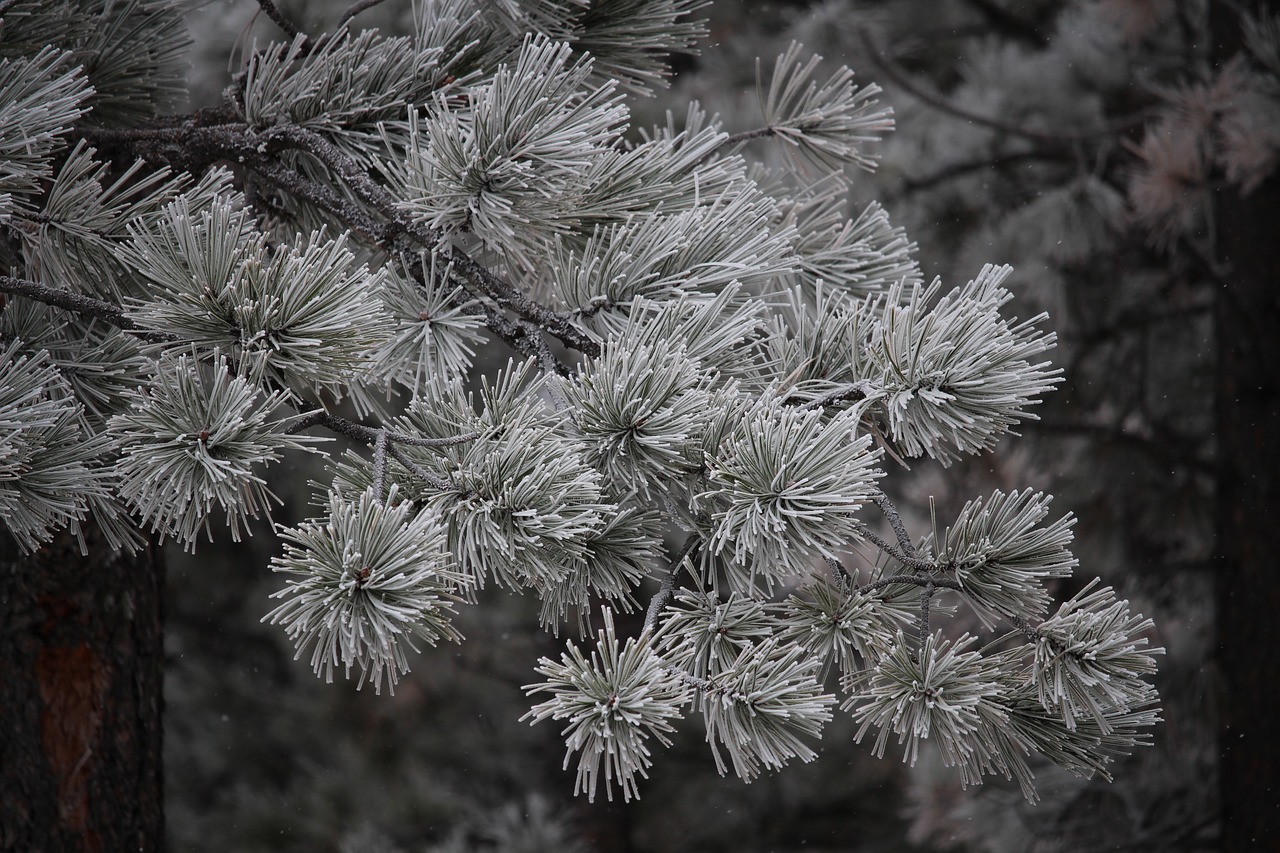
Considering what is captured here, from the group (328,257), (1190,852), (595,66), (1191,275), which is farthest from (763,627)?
(1191,275)

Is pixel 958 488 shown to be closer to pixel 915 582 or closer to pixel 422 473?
pixel 915 582

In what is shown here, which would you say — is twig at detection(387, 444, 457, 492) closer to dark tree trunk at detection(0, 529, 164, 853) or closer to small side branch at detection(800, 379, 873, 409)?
small side branch at detection(800, 379, 873, 409)

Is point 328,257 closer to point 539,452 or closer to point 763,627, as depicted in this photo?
point 539,452

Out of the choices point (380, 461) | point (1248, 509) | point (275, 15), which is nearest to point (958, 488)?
point (1248, 509)

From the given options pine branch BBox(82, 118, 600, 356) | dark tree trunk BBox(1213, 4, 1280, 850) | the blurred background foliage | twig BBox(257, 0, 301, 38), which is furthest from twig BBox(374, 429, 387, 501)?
dark tree trunk BBox(1213, 4, 1280, 850)

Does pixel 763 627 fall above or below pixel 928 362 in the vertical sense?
below

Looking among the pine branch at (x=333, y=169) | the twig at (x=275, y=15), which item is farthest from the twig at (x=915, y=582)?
the twig at (x=275, y=15)
